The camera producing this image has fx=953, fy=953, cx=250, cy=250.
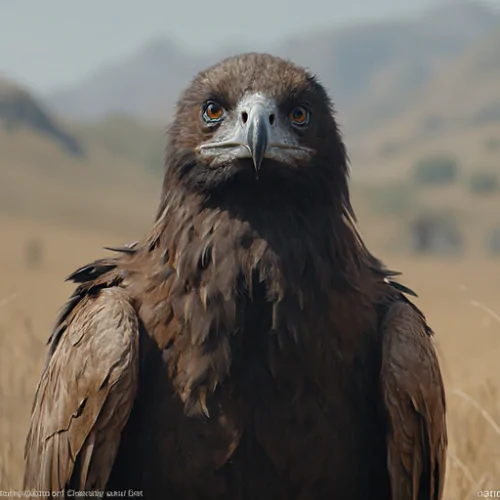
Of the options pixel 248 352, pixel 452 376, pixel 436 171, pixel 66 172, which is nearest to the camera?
pixel 248 352

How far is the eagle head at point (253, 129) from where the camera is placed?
4180mm

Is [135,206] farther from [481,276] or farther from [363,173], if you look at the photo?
[363,173]

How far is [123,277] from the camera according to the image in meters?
4.47

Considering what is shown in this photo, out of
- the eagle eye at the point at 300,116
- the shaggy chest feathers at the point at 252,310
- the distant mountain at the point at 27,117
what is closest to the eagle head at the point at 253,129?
the eagle eye at the point at 300,116

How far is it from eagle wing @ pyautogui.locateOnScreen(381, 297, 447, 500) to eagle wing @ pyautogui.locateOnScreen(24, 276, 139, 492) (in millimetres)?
1121

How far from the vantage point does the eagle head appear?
13.7 ft

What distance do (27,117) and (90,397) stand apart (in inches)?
4675

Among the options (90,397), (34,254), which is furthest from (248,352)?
(34,254)

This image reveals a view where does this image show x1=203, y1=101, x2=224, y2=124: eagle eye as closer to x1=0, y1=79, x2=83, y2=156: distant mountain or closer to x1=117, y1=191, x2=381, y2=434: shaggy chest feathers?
x1=117, y1=191, x2=381, y2=434: shaggy chest feathers

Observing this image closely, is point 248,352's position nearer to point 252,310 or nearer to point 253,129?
point 252,310

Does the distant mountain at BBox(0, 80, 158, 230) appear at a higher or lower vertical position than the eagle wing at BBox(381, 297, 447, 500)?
higher

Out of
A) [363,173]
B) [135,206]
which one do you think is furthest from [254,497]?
[363,173]

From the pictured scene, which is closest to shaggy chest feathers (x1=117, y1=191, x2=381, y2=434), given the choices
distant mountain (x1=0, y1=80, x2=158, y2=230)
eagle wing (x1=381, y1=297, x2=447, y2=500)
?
eagle wing (x1=381, y1=297, x2=447, y2=500)

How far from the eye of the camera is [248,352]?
13.7 feet
